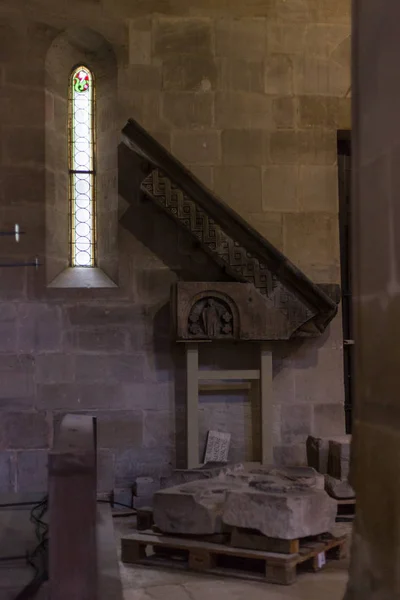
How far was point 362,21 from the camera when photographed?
191 centimetres

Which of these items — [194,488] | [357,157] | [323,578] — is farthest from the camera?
[194,488]

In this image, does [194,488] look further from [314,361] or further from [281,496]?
[314,361]

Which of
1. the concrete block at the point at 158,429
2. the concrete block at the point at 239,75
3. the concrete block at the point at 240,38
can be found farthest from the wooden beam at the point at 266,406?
the concrete block at the point at 240,38

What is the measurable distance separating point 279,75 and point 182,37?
107cm

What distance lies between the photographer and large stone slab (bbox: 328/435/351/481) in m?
6.20

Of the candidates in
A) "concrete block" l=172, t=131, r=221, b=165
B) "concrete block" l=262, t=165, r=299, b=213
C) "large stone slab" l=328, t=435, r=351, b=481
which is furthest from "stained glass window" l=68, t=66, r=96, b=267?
"large stone slab" l=328, t=435, r=351, b=481

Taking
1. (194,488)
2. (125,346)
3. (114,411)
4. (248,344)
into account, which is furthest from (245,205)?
(194,488)

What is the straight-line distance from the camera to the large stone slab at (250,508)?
4.63 metres

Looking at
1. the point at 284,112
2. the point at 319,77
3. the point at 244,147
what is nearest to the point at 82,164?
Answer: the point at 244,147

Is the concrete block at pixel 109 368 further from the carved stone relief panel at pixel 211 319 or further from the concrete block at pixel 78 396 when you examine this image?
the carved stone relief panel at pixel 211 319

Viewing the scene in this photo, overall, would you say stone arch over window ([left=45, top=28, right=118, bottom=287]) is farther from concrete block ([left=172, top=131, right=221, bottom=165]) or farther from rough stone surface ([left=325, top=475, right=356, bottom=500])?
rough stone surface ([left=325, top=475, right=356, bottom=500])

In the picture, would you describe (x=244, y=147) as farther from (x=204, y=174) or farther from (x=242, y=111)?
(x=204, y=174)

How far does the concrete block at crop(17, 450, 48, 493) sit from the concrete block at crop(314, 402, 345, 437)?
2707 millimetres

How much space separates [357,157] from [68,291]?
5.51 metres
